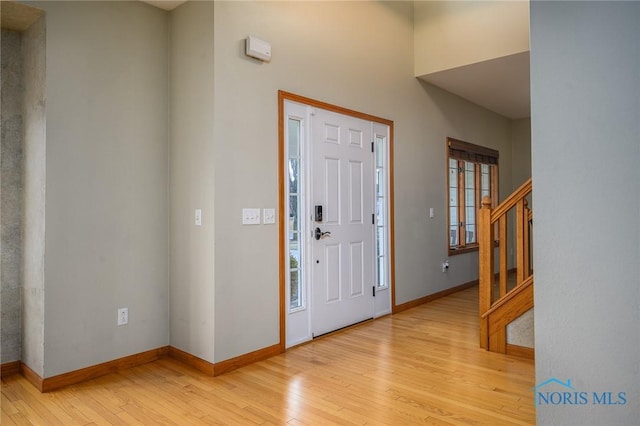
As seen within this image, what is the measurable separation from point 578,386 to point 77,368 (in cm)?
292

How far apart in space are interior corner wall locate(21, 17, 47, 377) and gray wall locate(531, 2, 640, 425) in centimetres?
286

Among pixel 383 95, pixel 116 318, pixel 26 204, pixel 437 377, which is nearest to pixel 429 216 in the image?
pixel 383 95

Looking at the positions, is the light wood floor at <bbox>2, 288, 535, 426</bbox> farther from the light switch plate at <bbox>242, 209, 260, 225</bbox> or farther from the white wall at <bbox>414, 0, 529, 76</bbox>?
the white wall at <bbox>414, 0, 529, 76</bbox>

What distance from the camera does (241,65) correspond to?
3141mm

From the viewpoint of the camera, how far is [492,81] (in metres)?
5.23

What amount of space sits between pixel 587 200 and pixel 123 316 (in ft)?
9.73

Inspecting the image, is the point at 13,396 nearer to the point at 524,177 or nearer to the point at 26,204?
the point at 26,204

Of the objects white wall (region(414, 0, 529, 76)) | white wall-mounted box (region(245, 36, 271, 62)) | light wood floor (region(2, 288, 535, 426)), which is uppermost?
white wall (region(414, 0, 529, 76))

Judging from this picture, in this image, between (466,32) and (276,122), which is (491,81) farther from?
(276,122)

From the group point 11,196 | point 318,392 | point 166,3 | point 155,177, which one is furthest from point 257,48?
point 318,392

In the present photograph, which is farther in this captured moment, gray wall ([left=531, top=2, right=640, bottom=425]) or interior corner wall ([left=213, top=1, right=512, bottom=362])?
interior corner wall ([left=213, top=1, right=512, bottom=362])

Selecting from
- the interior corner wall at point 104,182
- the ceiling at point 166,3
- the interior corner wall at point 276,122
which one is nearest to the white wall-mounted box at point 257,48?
the interior corner wall at point 276,122

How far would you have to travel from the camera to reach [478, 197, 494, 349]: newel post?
3.41 meters

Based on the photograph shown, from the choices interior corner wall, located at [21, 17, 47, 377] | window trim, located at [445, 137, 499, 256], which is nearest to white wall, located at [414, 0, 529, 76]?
window trim, located at [445, 137, 499, 256]
